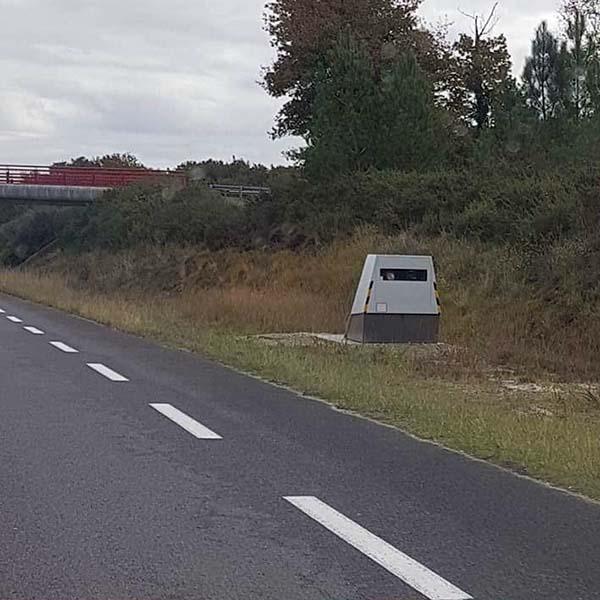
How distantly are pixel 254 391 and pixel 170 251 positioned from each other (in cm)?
3078

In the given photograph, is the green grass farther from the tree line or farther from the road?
the tree line

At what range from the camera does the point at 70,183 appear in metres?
61.8

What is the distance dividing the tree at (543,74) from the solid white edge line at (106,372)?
25.5 m

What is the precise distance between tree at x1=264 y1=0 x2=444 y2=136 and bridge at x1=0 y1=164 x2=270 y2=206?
6.70 m

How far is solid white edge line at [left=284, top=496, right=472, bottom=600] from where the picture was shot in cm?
539

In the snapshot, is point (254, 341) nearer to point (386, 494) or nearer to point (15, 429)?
point (15, 429)

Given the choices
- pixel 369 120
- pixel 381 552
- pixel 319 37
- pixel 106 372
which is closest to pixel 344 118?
pixel 369 120

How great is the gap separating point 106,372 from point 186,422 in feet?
14.3

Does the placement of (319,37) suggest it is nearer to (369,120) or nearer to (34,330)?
(369,120)

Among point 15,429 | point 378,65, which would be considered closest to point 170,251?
point 378,65

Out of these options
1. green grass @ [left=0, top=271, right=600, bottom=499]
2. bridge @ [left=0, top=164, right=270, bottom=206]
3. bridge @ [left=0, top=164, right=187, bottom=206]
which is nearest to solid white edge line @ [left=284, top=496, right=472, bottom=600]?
green grass @ [left=0, top=271, right=600, bottom=499]

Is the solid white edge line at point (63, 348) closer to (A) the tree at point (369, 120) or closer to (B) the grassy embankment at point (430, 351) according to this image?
(B) the grassy embankment at point (430, 351)

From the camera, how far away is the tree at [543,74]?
3819cm

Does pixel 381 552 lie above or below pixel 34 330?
above
